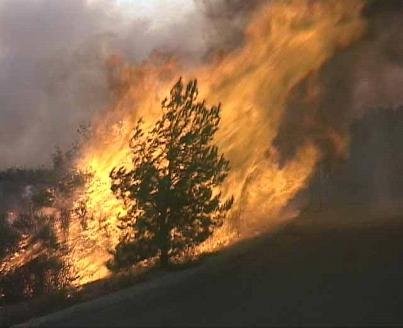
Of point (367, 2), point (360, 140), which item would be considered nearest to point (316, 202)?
point (360, 140)

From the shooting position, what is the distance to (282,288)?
7.46 metres

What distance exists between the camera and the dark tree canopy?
9.84m

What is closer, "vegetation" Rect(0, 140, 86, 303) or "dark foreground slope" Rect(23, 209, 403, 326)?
"dark foreground slope" Rect(23, 209, 403, 326)

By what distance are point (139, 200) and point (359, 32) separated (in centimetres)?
626

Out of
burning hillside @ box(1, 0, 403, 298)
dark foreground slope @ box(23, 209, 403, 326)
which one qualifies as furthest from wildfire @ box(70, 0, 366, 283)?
dark foreground slope @ box(23, 209, 403, 326)

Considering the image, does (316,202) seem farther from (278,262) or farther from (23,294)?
(23,294)

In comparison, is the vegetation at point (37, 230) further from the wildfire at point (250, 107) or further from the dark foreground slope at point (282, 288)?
the dark foreground slope at point (282, 288)

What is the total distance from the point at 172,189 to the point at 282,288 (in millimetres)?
3154

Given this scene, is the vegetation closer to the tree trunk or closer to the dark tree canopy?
the dark tree canopy

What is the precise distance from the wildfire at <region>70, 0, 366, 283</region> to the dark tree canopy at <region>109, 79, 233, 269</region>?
33 cm

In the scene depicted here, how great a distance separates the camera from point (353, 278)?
300 inches

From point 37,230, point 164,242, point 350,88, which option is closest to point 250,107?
point 350,88

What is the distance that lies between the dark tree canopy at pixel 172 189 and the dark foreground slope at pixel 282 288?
2.84ft

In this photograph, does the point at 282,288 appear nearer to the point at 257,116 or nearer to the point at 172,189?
the point at 172,189
